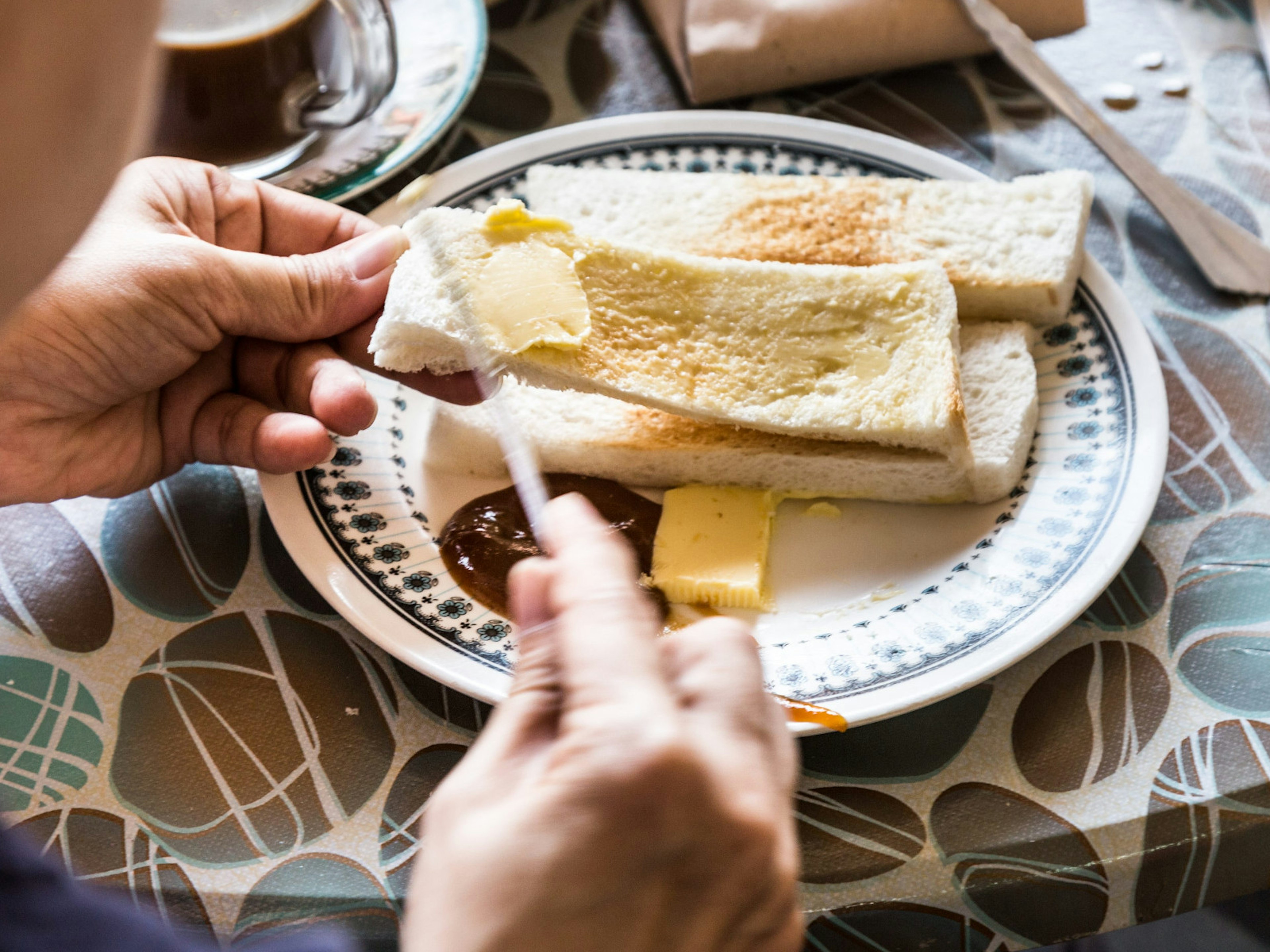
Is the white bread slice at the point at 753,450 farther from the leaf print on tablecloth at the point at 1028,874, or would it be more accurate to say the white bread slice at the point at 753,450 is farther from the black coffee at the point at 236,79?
the black coffee at the point at 236,79

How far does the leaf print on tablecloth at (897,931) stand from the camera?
1164mm

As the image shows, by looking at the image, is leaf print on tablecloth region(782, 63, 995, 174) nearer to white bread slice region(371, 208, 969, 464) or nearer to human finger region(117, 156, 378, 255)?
white bread slice region(371, 208, 969, 464)

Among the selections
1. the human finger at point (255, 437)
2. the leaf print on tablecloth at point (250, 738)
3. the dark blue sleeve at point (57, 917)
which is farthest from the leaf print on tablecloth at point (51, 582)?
the dark blue sleeve at point (57, 917)

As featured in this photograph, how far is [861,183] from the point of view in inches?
72.8

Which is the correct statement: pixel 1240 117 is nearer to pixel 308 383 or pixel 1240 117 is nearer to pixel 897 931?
pixel 897 931

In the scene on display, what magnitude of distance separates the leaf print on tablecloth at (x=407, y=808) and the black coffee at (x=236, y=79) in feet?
3.91

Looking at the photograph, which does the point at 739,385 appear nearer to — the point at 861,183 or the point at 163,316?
the point at 861,183

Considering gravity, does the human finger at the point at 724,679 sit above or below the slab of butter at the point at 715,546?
above

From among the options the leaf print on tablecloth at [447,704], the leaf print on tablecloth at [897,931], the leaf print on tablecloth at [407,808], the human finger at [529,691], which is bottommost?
the leaf print on tablecloth at [897,931]

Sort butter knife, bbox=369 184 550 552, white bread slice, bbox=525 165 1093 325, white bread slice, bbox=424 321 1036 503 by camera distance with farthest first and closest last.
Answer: white bread slice, bbox=525 165 1093 325 < white bread slice, bbox=424 321 1036 503 < butter knife, bbox=369 184 550 552

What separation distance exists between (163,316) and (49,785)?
661mm

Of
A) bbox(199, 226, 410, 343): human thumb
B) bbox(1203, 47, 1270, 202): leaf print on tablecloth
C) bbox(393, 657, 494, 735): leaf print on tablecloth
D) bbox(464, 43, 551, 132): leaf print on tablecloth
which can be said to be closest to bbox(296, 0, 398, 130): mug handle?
bbox(464, 43, 551, 132): leaf print on tablecloth

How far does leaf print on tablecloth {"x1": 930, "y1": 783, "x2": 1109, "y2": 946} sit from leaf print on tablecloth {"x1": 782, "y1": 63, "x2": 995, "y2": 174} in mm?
1432

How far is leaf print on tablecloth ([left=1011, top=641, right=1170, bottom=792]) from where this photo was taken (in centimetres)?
127
